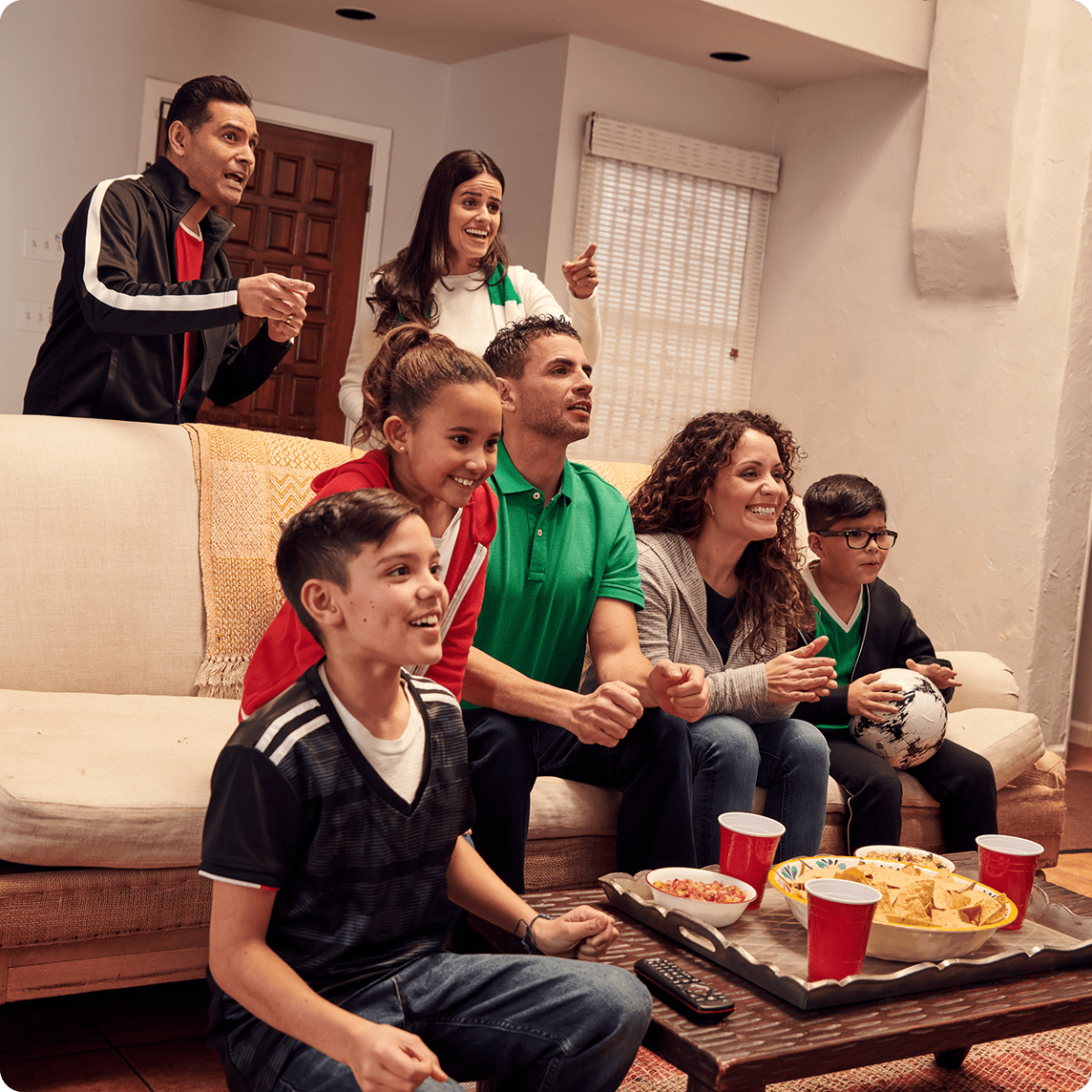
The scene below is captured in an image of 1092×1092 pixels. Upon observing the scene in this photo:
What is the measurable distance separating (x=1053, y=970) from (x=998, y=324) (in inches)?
136

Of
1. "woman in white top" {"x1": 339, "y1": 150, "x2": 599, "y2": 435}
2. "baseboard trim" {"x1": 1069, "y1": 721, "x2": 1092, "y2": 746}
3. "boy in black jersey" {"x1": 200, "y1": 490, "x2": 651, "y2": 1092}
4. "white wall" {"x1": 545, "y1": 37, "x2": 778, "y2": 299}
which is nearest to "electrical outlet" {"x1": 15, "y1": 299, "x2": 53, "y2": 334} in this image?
"white wall" {"x1": 545, "y1": 37, "x2": 778, "y2": 299}

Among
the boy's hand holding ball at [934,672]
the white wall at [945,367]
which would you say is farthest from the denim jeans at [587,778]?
the white wall at [945,367]

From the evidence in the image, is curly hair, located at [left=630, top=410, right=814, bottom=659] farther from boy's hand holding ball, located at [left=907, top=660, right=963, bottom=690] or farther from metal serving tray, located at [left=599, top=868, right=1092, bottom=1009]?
metal serving tray, located at [left=599, top=868, right=1092, bottom=1009]

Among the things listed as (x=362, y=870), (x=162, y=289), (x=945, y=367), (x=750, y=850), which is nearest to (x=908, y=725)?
(x=750, y=850)

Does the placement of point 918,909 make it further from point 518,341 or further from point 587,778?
point 518,341

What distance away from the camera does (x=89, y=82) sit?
4703 mm

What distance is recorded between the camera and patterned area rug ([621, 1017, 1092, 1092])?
5.95 feet

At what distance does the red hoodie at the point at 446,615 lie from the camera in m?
1.49

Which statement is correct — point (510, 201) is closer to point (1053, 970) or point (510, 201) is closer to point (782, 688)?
point (782, 688)

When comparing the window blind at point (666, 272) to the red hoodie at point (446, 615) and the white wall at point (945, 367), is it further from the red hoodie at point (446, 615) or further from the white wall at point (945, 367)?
the red hoodie at point (446, 615)

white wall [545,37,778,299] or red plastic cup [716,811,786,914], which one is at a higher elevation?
white wall [545,37,778,299]

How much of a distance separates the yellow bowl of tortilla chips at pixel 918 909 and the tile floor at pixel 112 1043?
2.83ft

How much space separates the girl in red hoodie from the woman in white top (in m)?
1.05

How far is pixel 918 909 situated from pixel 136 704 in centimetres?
137
